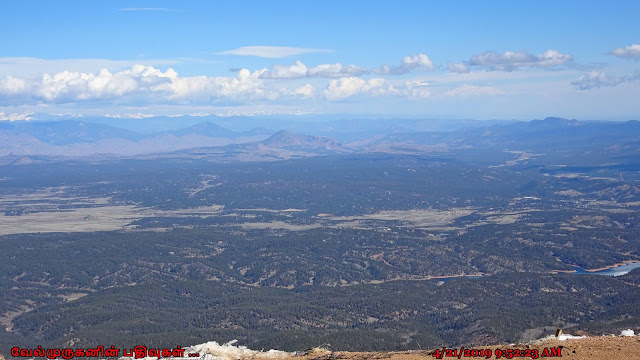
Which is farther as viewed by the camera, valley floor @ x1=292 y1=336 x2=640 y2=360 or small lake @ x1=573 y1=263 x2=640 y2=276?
small lake @ x1=573 y1=263 x2=640 y2=276

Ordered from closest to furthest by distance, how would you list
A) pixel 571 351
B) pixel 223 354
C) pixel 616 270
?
pixel 571 351, pixel 223 354, pixel 616 270

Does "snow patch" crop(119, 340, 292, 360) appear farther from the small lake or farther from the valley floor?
the small lake

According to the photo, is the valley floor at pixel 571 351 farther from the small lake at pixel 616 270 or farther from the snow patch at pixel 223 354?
the small lake at pixel 616 270

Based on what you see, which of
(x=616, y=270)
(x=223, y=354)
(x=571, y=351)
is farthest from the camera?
(x=616, y=270)

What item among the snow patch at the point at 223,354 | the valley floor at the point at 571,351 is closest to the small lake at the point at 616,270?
the valley floor at the point at 571,351

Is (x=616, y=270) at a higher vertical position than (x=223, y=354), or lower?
lower

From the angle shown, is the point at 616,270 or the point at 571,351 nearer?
the point at 571,351

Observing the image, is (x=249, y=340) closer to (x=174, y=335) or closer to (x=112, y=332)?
(x=174, y=335)

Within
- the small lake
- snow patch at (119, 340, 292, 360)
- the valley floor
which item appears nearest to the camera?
the valley floor

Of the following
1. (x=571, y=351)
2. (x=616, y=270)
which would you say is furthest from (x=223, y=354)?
(x=616, y=270)

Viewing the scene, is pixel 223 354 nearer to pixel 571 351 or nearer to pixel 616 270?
pixel 571 351

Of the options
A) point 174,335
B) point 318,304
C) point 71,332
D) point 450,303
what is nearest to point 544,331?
point 450,303

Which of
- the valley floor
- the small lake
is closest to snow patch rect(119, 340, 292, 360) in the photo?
the valley floor
